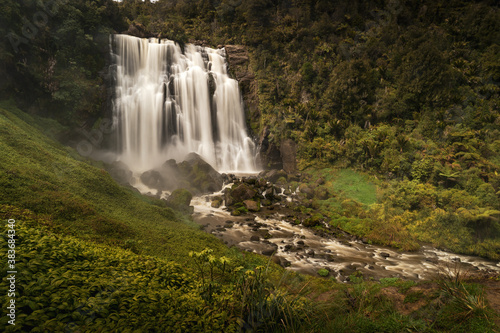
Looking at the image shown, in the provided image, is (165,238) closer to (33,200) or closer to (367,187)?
(33,200)

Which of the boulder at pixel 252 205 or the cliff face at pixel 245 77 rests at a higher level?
the cliff face at pixel 245 77

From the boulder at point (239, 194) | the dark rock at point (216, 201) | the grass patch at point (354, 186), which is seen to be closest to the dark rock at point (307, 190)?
the grass patch at point (354, 186)

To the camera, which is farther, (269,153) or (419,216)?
(269,153)

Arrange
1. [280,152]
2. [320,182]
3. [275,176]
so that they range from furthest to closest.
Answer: [280,152]
[275,176]
[320,182]

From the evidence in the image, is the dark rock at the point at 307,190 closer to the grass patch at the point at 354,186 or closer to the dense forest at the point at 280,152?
the dense forest at the point at 280,152

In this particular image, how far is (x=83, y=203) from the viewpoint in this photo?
8.28m

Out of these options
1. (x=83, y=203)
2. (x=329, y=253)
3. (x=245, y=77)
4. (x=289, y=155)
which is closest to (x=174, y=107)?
(x=245, y=77)

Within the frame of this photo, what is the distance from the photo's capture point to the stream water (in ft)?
33.1

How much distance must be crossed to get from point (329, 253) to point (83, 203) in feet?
33.8

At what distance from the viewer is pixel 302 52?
33188mm

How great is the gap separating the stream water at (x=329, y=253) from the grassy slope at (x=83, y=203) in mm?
3234

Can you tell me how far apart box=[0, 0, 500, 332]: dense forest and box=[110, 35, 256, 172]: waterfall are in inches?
76.0

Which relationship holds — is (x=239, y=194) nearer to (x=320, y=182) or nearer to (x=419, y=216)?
(x=320, y=182)

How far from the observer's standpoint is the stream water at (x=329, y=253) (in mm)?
10086
